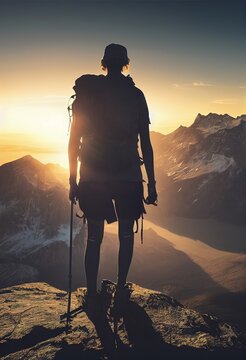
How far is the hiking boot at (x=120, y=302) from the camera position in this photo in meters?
7.60

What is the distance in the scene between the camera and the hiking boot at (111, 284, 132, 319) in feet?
24.9

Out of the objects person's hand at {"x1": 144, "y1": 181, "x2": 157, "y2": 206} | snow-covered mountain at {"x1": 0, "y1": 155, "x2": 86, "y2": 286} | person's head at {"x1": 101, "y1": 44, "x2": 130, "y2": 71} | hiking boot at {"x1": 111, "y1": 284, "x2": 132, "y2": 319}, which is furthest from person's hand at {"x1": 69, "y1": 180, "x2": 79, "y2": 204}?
snow-covered mountain at {"x1": 0, "y1": 155, "x2": 86, "y2": 286}

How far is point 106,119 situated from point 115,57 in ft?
4.21

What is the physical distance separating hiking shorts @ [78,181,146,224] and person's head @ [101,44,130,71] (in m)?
2.35

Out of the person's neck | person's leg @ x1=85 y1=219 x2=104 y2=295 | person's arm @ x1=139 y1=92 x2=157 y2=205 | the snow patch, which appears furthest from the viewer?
the snow patch

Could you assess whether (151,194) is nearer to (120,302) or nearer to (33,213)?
(120,302)

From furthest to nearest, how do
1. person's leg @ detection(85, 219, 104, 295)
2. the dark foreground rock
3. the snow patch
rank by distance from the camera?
the snow patch, person's leg @ detection(85, 219, 104, 295), the dark foreground rock

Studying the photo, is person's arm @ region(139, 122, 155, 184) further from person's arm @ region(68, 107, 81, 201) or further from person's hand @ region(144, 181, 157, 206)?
person's arm @ region(68, 107, 81, 201)

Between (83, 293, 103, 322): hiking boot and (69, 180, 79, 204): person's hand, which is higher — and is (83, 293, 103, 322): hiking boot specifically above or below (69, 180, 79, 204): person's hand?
below

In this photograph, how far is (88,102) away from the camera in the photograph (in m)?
7.30

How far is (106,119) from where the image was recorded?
7.22 m

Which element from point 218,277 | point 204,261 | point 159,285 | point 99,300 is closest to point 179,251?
point 204,261

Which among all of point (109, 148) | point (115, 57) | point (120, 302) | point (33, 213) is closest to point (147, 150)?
point (109, 148)

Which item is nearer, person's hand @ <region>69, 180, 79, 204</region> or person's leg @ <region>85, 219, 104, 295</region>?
person's hand @ <region>69, 180, 79, 204</region>
